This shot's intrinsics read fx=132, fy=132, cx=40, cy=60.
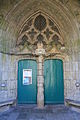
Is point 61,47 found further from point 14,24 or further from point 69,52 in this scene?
point 14,24

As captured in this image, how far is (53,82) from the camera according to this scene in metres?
5.17

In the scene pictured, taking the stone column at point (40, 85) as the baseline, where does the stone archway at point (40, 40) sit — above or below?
above

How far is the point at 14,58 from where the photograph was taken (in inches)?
203

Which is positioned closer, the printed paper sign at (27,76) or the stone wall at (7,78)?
the stone wall at (7,78)

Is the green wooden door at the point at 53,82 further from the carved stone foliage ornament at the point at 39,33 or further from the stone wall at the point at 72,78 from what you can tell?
the carved stone foliage ornament at the point at 39,33

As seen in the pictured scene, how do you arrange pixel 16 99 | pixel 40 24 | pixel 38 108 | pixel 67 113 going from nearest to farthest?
pixel 67 113
pixel 38 108
pixel 16 99
pixel 40 24

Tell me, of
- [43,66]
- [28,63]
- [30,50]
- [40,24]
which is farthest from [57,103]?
[40,24]

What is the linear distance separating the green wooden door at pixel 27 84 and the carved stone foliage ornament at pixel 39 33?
29.8 inches

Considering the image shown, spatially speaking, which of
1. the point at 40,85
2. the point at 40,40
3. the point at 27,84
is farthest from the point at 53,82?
the point at 40,40

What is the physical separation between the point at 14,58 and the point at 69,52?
2.12m

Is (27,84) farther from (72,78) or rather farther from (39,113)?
(72,78)

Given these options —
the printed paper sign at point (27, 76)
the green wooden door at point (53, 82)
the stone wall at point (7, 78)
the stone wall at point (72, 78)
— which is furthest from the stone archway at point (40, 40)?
the stone wall at point (7, 78)

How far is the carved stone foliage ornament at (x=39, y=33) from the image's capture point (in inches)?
205

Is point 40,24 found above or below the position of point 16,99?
above
